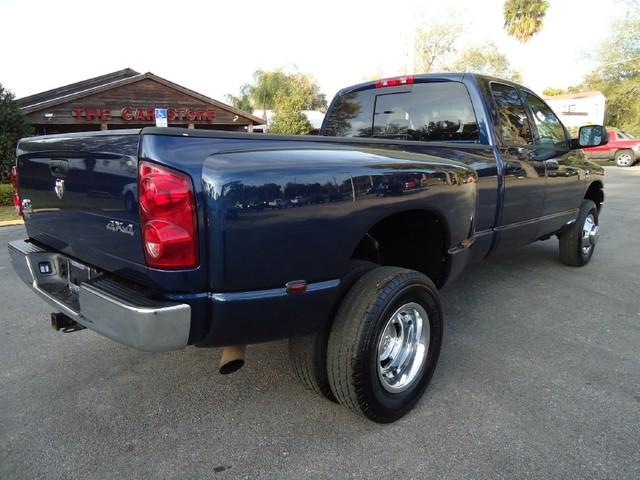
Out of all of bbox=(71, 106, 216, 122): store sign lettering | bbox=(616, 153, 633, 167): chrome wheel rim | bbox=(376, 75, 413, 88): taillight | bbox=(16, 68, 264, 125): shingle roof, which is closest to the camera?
bbox=(376, 75, 413, 88): taillight

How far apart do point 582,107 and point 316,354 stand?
50.8 m

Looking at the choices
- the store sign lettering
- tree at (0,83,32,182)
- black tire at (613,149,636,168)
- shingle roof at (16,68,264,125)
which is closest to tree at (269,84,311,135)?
shingle roof at (16,68,264,125)

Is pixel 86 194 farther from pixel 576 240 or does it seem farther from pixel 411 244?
pixel 576 240

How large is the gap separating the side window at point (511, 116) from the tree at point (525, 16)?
46.7 metres

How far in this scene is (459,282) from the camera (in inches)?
189

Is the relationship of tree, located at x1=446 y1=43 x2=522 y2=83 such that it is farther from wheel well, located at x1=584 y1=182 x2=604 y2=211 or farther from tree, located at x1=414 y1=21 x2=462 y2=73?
wheel well, located at x1=584 y1=182 x2=604 y2=211

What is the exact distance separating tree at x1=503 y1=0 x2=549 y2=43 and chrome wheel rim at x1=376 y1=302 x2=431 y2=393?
49020mm

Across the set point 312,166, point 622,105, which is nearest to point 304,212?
point 312,166

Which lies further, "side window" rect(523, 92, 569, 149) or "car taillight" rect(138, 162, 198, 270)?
"side window" rect(523, 92, 569, 149)

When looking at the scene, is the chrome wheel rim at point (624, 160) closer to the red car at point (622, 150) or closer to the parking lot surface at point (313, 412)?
the red car at point (622, 150)

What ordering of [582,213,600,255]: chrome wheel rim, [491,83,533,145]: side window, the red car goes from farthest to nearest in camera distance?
the red car → [582,213,600,255]: chrome wheel rim → [491,83,533,145]: side window

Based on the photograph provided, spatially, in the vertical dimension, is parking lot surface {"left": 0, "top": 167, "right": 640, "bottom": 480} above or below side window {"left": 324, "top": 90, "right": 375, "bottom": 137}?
below

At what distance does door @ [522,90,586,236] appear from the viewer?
4.25m

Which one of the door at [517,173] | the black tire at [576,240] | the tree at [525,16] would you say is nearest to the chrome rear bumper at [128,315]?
the door at [517,173]
